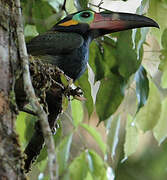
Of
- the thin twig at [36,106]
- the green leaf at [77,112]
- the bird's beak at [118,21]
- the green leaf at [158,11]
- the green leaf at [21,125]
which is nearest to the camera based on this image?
the thin twig at [36,106]

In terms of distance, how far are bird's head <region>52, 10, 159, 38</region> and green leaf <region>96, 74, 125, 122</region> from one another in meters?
0.30

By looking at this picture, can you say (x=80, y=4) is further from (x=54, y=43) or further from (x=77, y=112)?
(x=77, y=112)

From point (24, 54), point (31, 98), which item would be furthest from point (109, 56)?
point (31, 98)

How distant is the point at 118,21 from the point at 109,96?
0.46m

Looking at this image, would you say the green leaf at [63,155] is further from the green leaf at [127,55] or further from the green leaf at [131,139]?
the green leaf at [127,55]

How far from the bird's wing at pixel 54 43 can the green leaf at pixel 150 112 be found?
0.49m

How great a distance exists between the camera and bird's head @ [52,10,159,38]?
281cm

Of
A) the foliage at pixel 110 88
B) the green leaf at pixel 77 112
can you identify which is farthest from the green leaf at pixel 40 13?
the green leaf at pixel 77 112

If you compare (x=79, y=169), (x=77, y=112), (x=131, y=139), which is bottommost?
(x=79, y=169)

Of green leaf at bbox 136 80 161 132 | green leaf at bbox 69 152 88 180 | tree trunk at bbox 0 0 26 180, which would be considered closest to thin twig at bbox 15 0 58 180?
tree trunk at bbox 0 0 26 180

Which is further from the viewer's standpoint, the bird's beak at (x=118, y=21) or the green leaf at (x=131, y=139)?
the green leaf at (x=131, y=139)

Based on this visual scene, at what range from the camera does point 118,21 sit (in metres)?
2.91

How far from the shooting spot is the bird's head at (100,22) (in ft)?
9.23

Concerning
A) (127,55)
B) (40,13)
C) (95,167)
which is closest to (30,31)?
(40,13)
